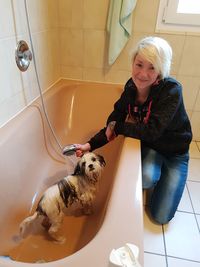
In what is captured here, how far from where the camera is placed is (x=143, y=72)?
1.04m

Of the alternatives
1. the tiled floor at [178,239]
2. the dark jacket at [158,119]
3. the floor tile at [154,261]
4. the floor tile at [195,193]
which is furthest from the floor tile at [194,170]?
the floor tile at [154,261]

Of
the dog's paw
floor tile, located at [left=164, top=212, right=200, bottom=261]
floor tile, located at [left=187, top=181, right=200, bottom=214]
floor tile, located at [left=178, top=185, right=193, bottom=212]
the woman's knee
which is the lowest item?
floor tile, located at [left=187, top=181, right=200, bottom=214]

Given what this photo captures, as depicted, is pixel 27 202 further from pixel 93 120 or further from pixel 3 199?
pixel 93 120

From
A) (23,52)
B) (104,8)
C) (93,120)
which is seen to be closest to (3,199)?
(23,52)

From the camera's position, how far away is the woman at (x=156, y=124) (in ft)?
3.42

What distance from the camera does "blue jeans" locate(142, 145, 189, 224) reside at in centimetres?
123

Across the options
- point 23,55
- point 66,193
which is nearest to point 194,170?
point 66,193

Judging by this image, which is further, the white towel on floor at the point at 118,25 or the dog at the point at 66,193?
the white towel on floor at the point at 118,25

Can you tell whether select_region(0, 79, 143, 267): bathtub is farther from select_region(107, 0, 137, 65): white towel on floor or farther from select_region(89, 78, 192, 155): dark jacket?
select_region(107, 0, 137, 65): white towel on floor

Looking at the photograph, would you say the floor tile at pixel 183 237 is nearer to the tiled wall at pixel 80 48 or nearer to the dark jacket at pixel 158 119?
the dark jacket at pixel 158 119

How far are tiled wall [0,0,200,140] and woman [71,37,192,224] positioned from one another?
0.52 m

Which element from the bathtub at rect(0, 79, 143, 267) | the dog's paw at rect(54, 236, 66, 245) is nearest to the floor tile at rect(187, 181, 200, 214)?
the bathtub at rect(0, 79, 143, 267)

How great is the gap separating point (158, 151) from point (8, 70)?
3.02 feet

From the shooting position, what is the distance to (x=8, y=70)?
A: 1108mm
